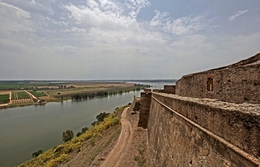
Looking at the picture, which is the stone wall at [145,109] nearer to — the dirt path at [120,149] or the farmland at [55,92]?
the dirt path at [120,149]

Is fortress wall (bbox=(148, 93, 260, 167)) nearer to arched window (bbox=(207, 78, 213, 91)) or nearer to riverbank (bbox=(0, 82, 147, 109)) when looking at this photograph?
arched window (bbox=(207, 78, 213, 91))

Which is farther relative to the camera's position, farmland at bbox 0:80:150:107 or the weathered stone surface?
farmland at bbox 0:80:150:107

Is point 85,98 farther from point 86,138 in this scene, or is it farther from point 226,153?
point 226,153

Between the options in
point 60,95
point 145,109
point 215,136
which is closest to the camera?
point 215,136

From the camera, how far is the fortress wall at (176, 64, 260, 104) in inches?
146

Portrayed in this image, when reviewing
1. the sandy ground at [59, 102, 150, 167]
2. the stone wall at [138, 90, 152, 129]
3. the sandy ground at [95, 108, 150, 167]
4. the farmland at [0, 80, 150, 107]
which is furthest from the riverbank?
the sandy ground at [59, 102, 150, 167]

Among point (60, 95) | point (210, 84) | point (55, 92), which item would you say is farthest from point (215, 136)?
point (55, 92)

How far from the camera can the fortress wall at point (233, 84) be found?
3699 millimetres

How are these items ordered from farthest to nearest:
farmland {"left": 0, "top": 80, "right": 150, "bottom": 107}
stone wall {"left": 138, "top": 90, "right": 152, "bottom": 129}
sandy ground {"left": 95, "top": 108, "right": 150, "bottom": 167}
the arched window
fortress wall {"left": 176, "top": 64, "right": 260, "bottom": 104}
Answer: farmland {"left": 0, "top": 80, "right": 150, "bottom": 107}
stone wall {"left": 138, "top": 90, "right": 152, "bottom": 129}
sandy ground {"left": 95, "top": 108, "right": 150, "bottom": 167}
the arched window
fortress wall {"left": 176, "top": 64, "right": 260, "bottom": 104}

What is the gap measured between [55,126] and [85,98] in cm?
3061

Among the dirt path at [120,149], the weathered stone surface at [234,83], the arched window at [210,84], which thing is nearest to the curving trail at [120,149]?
the dirt path at [120,149]

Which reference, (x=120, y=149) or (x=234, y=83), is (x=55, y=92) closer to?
(x=120, y=149)

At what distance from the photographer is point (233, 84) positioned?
4305 mm

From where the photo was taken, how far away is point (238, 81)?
13.6 ft
